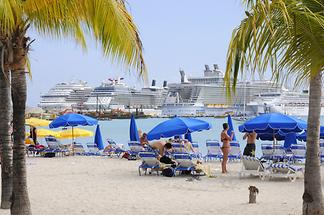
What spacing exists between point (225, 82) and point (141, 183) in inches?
325

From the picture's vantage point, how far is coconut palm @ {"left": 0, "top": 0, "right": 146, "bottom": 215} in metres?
5.27

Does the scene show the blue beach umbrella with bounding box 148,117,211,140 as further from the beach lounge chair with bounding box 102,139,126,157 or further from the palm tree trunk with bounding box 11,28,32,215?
the palm tree trunk with bounding box 11,28,32,215

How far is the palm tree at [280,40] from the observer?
3600 millimetres

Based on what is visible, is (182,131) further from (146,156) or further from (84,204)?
(84,204)

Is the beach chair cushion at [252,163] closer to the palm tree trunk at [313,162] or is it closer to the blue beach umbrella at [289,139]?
the blue beach umbrella at [289,139]

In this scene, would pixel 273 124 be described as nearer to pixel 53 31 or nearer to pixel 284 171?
pixel 284 171

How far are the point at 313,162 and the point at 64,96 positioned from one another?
109795mm

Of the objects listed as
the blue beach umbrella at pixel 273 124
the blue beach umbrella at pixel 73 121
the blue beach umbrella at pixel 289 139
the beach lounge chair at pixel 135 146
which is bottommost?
the beach lounge chair at pixel 135 146

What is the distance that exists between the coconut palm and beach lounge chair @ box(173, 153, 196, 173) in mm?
6298

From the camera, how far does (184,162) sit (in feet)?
41.4

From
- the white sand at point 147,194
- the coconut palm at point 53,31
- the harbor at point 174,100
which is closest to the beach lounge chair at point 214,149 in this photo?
the white sand at point 147,194

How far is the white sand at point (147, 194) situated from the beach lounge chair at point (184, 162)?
235 millimetres

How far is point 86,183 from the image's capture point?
11.8m

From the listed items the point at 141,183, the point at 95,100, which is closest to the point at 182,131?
the point at 141,183
